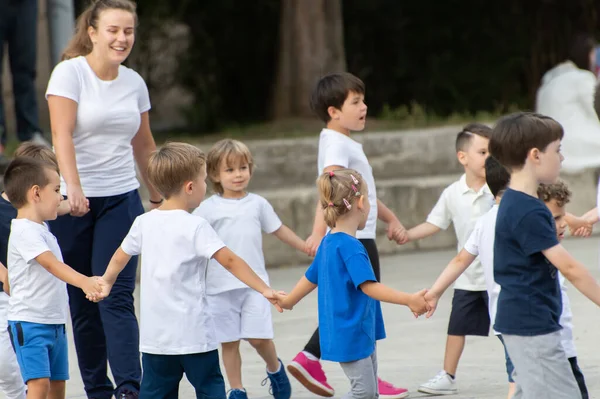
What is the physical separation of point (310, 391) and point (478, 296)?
923mm

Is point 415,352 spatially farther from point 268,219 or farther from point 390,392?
point 268,219

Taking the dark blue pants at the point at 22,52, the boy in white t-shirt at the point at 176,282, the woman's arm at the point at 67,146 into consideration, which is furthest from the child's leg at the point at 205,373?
the dark blue pants at the point at 22,52

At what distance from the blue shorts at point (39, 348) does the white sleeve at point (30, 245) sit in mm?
277

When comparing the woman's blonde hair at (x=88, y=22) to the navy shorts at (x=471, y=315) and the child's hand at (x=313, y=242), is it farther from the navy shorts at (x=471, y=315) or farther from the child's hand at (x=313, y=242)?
the navy shorts at (x=471, y=315)

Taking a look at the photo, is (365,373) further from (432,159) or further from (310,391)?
(432,159)

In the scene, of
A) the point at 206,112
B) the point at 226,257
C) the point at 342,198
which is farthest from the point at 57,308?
the point at 206,112

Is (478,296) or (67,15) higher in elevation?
(67,15)

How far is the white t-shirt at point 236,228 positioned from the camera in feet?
16.7

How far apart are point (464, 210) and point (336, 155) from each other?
2.22 feet

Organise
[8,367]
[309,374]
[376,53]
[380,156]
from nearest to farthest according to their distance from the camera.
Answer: [8,367], [309,374], [380,156], [376,53]

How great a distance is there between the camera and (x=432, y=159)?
1009 cm

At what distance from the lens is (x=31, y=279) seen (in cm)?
447

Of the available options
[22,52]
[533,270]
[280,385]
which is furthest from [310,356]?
[22,52]

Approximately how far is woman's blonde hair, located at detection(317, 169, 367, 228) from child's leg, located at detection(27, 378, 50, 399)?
1287 millimetres
